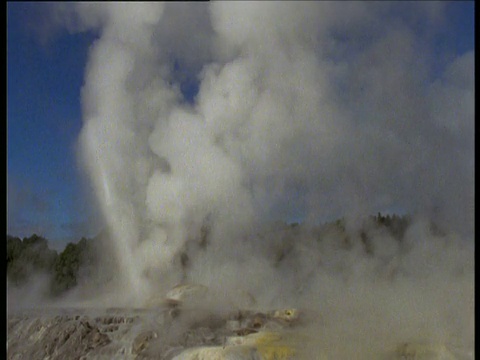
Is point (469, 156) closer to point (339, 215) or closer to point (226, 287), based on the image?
point (339, 215)

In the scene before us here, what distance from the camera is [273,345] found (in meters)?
5.79

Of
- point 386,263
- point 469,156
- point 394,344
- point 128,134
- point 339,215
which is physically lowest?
point 394,344

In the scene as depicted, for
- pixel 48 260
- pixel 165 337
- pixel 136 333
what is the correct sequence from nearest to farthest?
pixel 165 337
pixel 136 333
pixel 48 260

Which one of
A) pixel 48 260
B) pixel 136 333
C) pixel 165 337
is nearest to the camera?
pixel 165 337

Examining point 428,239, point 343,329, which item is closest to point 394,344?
point 343,329

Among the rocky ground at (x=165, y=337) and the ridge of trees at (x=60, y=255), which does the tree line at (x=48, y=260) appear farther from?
the rocky ground at (x=165, y=337)

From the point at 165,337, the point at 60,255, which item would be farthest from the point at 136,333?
the point at 60,255

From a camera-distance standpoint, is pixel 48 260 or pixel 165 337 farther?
pixel 48 260

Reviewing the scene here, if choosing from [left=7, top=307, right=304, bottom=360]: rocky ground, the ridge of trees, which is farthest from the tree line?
[left=7, top=307, right=304, bottom=360]: rocky ground

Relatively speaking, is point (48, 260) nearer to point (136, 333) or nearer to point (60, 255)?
point (60, 255)

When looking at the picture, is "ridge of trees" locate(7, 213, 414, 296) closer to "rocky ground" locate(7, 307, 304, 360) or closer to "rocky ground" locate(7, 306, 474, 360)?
"rocky ground" locate(7, 306, 474, 360)

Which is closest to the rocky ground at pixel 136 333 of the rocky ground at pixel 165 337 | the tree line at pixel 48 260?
the rocky ground at pixel 165 337

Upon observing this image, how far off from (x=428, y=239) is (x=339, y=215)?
167cm

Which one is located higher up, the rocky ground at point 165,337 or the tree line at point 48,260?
the tree line at point 48,260
